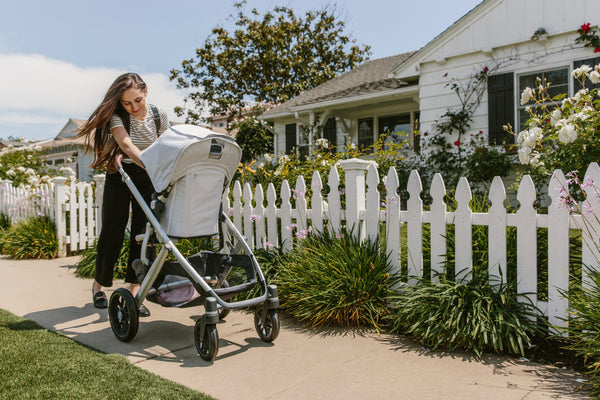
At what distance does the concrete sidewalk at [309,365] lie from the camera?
7.57 ft

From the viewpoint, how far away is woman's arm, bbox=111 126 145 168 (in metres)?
3.28

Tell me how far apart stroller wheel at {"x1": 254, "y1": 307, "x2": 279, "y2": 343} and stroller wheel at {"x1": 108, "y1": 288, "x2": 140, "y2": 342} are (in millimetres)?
797

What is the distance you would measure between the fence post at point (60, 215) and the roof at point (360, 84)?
23.5 ft

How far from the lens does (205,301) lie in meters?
2.71

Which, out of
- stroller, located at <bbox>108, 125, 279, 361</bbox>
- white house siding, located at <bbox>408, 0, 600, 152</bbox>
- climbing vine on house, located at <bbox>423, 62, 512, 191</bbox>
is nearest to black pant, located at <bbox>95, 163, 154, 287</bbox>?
stroller, located at <bbox>108, 125, 279, 361</bbox>

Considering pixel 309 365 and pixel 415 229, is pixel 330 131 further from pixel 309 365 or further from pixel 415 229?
pixel 309 365

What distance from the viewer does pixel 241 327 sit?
346 centimetres

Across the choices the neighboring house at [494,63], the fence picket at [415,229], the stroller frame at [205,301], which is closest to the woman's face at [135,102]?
the stroller frame at [205,301]

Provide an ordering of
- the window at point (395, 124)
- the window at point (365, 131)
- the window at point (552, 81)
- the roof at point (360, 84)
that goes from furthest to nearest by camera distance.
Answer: the window at point (365, 131), the window at point (395, 124), the roof at point (360, 84), the window at point (552, 81)

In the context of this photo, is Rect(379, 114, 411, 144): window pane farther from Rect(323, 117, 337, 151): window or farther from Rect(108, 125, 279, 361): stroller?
Rect(108, 125, 279, 361): stroller

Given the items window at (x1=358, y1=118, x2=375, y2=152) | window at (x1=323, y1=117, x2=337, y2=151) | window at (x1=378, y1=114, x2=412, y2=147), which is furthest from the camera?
window at (x1=323, y1=117, x2=337, y2=151)

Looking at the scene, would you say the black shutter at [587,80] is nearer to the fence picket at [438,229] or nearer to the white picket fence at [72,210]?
the fence picket at [438,229]

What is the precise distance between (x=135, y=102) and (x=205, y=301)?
69.5 inches

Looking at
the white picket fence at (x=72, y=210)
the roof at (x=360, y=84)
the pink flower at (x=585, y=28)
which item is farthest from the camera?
the roof at (x=360, y=84)
